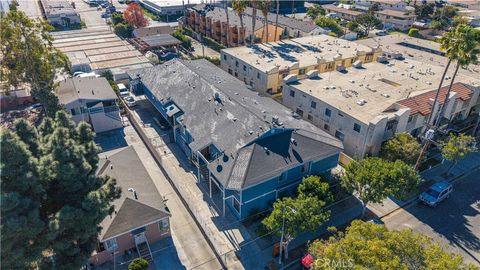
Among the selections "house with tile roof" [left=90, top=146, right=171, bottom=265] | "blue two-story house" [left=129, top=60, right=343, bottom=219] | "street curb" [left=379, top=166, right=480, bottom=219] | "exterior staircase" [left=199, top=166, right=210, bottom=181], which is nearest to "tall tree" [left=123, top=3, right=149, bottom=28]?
"blue two-story house" [left=129, top=60, right=343, bottom=219]

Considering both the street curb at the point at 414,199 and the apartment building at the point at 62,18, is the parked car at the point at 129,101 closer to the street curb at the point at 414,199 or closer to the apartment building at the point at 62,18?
the street curb at the point at 414,199

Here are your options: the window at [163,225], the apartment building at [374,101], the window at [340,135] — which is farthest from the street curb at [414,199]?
the window at [163,225]

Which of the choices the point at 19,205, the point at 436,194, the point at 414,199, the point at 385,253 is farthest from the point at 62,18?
the point at 385,253

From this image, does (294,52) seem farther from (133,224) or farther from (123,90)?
(133,224)

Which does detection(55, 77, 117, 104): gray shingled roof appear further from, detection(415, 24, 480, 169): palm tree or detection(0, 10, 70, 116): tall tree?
detection(415, 24, 480, 169): palm tree

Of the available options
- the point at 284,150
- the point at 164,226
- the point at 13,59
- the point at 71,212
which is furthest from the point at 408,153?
the point at 13,59

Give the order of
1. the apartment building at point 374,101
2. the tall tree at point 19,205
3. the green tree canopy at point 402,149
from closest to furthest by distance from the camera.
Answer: the tall tree at point 19,205, the green tree canopy at point 402,149, the apartment building at point 374,101
